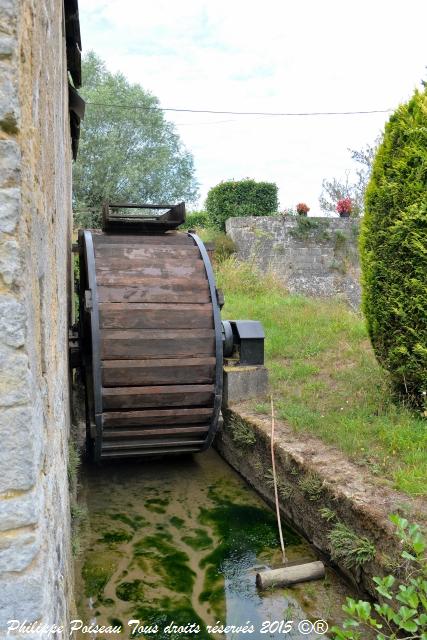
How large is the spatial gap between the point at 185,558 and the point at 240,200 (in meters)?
10.3

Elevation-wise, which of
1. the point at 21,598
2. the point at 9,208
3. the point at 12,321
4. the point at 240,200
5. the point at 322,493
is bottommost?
the point at 322,493

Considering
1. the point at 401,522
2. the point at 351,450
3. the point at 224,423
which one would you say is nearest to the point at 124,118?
the point at 224,423

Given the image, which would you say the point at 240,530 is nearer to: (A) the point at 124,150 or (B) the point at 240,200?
(B) the point at 240,200

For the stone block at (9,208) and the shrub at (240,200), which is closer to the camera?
the stone block at (9,208)

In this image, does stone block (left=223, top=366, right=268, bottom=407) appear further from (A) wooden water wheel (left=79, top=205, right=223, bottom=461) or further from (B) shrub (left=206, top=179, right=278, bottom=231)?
(B) shrub (left=206, top=179, right=278, bottom=231)

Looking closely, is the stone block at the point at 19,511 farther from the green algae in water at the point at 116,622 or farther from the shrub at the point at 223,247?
the shrub at the point at 223,247

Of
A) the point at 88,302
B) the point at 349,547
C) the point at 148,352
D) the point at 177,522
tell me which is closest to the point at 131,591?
the point at 177,522

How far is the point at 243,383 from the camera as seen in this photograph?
5.08 meters

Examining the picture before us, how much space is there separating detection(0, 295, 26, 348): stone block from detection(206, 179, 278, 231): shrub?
1164cm

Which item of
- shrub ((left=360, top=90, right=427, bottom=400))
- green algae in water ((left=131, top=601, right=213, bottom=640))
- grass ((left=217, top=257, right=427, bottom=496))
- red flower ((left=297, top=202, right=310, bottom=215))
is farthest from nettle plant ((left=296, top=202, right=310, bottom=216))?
green algae in water ((left=131, top=601, right=213, bottom=640))

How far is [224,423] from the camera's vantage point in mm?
5117

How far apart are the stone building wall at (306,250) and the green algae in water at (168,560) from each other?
8.23m

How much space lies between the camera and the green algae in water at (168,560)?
3213 millimetres

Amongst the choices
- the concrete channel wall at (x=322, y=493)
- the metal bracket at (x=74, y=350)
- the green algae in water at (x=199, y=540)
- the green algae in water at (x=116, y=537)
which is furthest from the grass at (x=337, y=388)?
the metal bracket at (x=74, y=350)
